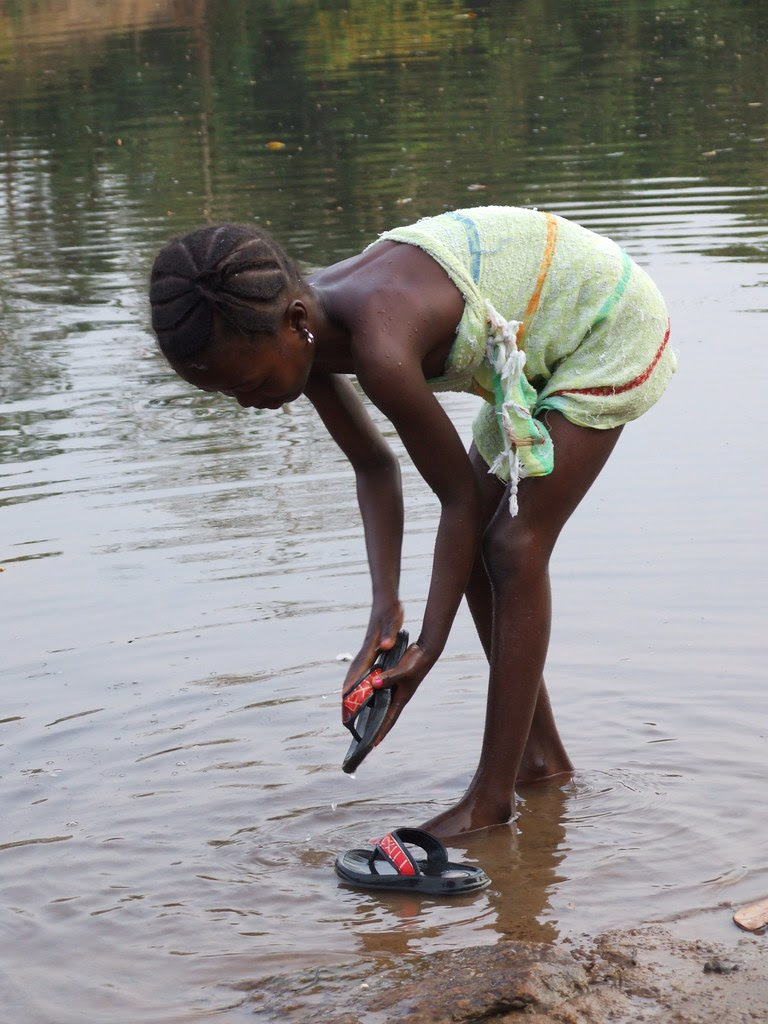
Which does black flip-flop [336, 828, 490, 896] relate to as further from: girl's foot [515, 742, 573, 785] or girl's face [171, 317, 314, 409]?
girl's face [171, 317, 314, 409]

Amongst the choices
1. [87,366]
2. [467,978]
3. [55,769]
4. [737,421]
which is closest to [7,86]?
[87,366]

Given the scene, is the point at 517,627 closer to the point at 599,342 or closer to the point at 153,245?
the point at 599,342

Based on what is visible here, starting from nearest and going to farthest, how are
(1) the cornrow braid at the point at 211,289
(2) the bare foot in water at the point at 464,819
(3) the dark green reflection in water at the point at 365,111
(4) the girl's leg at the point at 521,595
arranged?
(1) the cornrow braid at the point at 211,289, (4) the girl's leg at the point at 521,595, (2) the bare foot in water at the point at 464,819, (3) the dark green reflection in water at the point at 365,111

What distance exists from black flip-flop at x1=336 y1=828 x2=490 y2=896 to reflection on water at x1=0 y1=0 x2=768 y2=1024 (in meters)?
0.04

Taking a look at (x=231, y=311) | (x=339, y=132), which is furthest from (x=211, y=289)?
(x=339, y=132)

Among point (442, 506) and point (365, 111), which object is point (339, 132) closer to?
point (365, 111)

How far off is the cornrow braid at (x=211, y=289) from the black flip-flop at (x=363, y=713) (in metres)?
0.75

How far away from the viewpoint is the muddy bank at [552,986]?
256 centimetres

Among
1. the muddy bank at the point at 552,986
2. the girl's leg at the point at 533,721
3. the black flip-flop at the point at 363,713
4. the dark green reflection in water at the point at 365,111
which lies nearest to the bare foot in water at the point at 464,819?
the girl's leg at the point at 533,721

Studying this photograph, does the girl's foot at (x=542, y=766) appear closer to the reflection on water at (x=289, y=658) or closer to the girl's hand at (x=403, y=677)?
→ the reflection on water at (x=289, y=658)

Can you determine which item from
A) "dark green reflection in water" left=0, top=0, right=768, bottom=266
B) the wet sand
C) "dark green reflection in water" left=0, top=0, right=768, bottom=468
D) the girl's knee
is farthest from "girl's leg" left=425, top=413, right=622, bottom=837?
"dark green reflection in water" left=0, top=0, right=768, bottom=266

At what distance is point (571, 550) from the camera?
5.20m

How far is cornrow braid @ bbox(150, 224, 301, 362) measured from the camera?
287 centimetres

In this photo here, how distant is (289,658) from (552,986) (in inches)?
80.7
